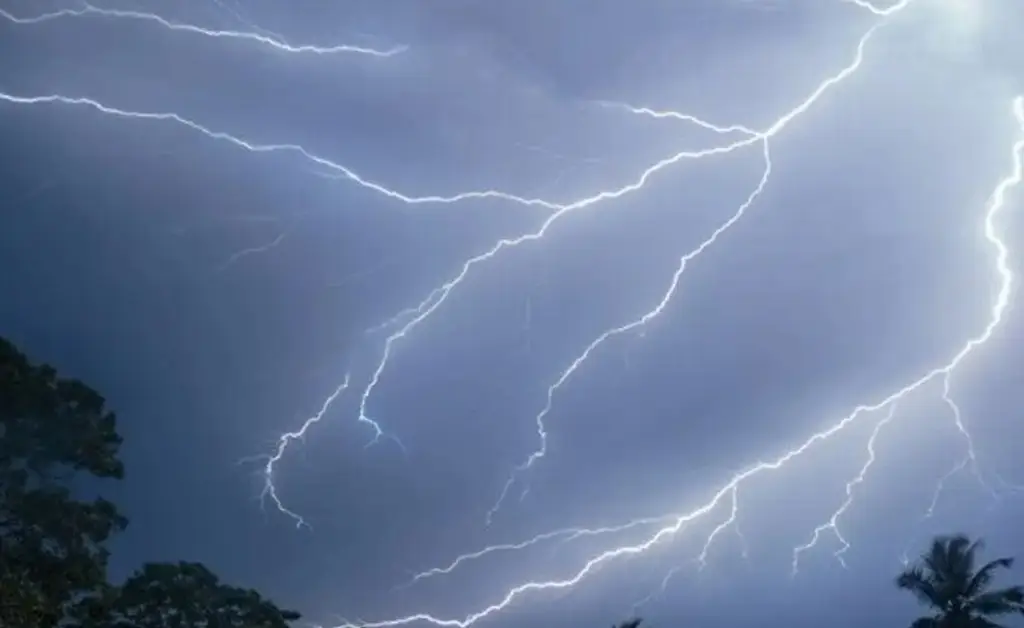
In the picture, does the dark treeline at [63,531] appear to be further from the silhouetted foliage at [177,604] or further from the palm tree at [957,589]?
the palm tree at [957,589]

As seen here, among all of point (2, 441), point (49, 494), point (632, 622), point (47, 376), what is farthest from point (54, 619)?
point (632, 622)

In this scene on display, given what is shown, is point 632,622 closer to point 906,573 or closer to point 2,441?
point 906,573

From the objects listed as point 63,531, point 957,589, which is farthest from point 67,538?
point 957,589

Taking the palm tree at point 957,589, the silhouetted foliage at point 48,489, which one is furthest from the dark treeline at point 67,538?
the palm tree at point 957,589

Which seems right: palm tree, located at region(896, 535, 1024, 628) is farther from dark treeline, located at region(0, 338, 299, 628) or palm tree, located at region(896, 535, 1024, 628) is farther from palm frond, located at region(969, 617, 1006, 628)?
dark treeline, located at region(0, 338, 299, 628)

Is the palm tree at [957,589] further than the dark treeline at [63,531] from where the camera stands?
Yes

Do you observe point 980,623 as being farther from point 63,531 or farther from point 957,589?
point 63,531
